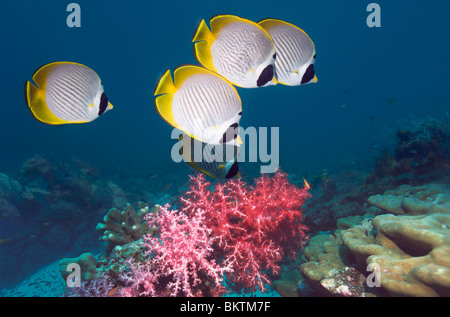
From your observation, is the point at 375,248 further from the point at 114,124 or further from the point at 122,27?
the point at 122,27

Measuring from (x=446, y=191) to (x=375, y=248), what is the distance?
7.92 feet

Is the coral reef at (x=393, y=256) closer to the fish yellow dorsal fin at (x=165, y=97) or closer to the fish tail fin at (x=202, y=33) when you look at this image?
the fish yellow dorsal fin at (x=165, y=97)

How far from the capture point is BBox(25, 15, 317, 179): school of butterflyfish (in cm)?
123

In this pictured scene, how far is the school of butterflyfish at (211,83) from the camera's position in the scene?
1228 mm

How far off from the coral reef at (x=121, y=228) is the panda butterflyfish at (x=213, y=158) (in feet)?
7.93

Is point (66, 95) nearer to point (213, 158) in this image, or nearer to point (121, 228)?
point (213, 158)

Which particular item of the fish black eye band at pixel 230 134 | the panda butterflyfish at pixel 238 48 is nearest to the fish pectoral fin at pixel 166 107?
the fish black eye band at pixel 230 134

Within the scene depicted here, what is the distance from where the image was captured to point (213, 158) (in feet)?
5.57

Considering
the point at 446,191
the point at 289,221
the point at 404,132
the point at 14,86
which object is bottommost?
the point at 289,221

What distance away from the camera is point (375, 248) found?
8.54ft

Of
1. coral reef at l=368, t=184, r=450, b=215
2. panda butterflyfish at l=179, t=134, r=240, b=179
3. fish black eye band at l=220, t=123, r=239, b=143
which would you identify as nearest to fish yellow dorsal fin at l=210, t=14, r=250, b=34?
fish black eye band at l=220, t=123, r=239, b=143

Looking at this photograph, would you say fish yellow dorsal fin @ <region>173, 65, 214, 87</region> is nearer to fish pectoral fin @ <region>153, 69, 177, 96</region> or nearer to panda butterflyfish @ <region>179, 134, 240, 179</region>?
fish pectoral fin @ <region>153, 69, 177, 96</region>
